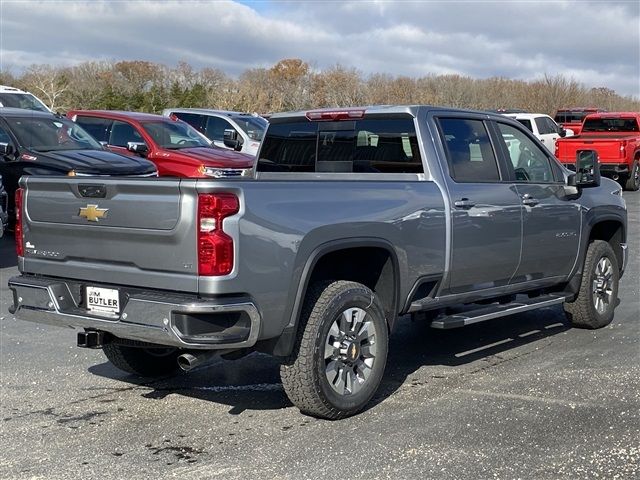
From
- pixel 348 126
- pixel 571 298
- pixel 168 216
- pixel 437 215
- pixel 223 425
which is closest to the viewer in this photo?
pixel 168 216

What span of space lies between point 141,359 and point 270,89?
3869 centimetres

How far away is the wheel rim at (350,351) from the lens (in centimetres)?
525

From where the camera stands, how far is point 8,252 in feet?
40.0

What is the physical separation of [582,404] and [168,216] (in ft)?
9.35

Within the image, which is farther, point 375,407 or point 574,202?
point 574,202

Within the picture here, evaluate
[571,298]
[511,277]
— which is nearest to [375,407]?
[511,277]

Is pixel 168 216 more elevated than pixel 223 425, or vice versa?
pixel 168 216

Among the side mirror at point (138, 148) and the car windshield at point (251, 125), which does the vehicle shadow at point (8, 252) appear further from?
the car windshield at point (251, 125)

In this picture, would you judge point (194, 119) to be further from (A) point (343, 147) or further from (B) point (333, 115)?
(A) point (343, 147)

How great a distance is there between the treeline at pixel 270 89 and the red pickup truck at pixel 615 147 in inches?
682

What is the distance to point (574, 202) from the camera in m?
7.30

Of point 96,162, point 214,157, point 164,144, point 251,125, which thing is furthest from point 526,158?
point 251,125

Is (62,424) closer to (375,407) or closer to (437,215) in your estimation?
(375,407)

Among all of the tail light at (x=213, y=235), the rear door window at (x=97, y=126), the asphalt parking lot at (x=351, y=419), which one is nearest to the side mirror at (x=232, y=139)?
the rear door window at (x=97, y=126)
